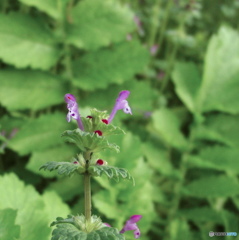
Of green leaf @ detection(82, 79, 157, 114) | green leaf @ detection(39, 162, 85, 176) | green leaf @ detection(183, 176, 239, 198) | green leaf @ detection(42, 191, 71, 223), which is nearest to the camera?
green leaf @ detection(39, 162, 85, 176)

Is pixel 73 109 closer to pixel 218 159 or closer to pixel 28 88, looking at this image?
pixel 28 88

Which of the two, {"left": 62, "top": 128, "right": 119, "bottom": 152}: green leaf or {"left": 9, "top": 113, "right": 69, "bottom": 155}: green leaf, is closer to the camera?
{"left": 62, "top": 128, "right": 119, "bottom": 152}: green leaf

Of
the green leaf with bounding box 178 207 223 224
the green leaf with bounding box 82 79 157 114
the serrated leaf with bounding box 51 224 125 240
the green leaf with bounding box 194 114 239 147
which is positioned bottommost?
the serrated leaf with bounding box 51 224 125 240

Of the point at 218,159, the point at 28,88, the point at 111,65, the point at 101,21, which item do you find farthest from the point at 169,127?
the point at 28,88

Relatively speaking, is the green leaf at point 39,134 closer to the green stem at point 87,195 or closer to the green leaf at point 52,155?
the green leaf at point 52,155

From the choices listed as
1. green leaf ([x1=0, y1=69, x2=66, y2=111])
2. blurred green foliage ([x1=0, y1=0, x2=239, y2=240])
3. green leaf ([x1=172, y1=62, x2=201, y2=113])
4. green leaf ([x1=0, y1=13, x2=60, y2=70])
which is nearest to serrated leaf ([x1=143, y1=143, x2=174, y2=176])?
blurred green foliage ([x1=0, y1=0, x2=239, y2=240])

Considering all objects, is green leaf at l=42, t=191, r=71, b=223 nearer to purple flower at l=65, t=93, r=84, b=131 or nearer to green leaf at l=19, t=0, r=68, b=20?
purple flower at l=65, t=93, r=84, b=131

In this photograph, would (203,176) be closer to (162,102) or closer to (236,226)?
(236,226)
